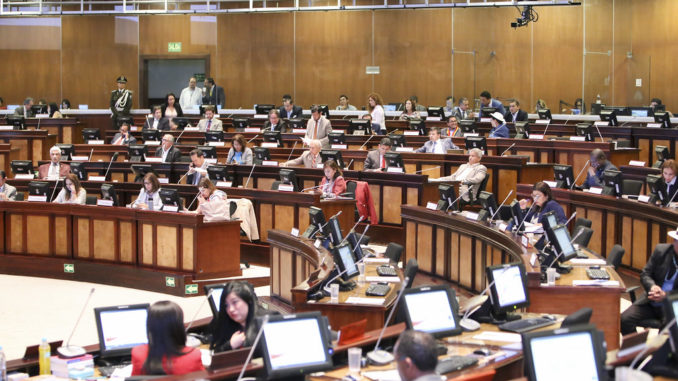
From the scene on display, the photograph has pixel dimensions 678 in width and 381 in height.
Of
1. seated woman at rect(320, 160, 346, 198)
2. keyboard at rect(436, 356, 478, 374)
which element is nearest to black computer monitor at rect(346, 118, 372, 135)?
seated woman at rect(320, 160, 346, 198)

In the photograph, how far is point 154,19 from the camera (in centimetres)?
2019

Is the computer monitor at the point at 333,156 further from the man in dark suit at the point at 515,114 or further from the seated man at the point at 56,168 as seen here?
the man in dark suit at the point at 515,114

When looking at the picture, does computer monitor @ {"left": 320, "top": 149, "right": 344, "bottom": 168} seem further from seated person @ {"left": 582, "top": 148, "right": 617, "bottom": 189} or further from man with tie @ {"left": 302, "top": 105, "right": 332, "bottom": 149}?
seated person @ {"left": 582, "top": 148, "right": 617, "bottom": 189}

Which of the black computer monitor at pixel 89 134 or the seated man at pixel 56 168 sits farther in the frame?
the black computer monitor at pixel 89 134

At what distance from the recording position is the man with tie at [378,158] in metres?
12.2

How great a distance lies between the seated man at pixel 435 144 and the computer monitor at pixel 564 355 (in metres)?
8.74

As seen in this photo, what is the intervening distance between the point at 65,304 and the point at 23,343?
1.57 m

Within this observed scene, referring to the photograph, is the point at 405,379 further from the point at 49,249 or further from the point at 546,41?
A: the point at 546,41

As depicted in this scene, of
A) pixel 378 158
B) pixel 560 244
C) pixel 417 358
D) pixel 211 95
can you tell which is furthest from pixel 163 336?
pixel 211 95

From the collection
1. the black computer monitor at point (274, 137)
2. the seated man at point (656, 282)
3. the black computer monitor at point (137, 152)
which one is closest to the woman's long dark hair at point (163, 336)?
the seated man at point (656, 282)

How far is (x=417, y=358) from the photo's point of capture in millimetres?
3701

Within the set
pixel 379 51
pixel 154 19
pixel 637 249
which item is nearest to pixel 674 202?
pixel 637 249

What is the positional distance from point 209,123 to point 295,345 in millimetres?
11298

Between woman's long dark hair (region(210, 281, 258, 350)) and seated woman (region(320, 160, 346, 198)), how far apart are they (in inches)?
239
